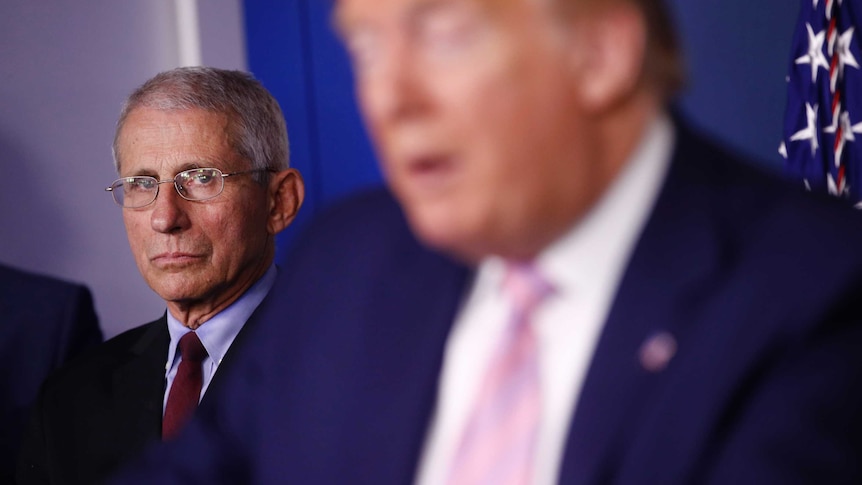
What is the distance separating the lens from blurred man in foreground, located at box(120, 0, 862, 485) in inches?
21.3

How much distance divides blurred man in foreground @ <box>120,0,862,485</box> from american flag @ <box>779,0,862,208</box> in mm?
901

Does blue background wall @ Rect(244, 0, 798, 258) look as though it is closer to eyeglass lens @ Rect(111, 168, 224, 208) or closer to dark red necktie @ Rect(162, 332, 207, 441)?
eyeglass lens @ Rect(111, 168, 224, 208)

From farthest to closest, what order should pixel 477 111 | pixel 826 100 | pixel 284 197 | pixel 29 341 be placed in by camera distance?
pixel 29 341 < pixel 284 197 < pixel 826 100 < pixel 477 111

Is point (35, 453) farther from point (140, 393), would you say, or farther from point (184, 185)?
point (184, 185)

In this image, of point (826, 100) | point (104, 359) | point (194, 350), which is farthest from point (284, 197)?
point (826, 100)

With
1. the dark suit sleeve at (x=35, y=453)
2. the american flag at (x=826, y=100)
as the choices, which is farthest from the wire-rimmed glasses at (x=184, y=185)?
the american flag at (x=826, y=100)

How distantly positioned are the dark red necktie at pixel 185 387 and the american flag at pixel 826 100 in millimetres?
959

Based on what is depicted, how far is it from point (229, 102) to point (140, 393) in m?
0.50

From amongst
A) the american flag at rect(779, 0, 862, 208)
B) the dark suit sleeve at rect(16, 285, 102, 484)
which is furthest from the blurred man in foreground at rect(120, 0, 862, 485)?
the dark suit sleeve at rect(16, 285, 102, 484)

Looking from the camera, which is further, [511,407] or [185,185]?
[185,185]

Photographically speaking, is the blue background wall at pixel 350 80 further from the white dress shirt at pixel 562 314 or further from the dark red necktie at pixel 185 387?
the dark red necktie at pixel 185 387

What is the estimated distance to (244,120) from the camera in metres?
1.66

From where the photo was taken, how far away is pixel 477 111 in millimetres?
533

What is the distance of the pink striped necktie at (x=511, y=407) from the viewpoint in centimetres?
62
